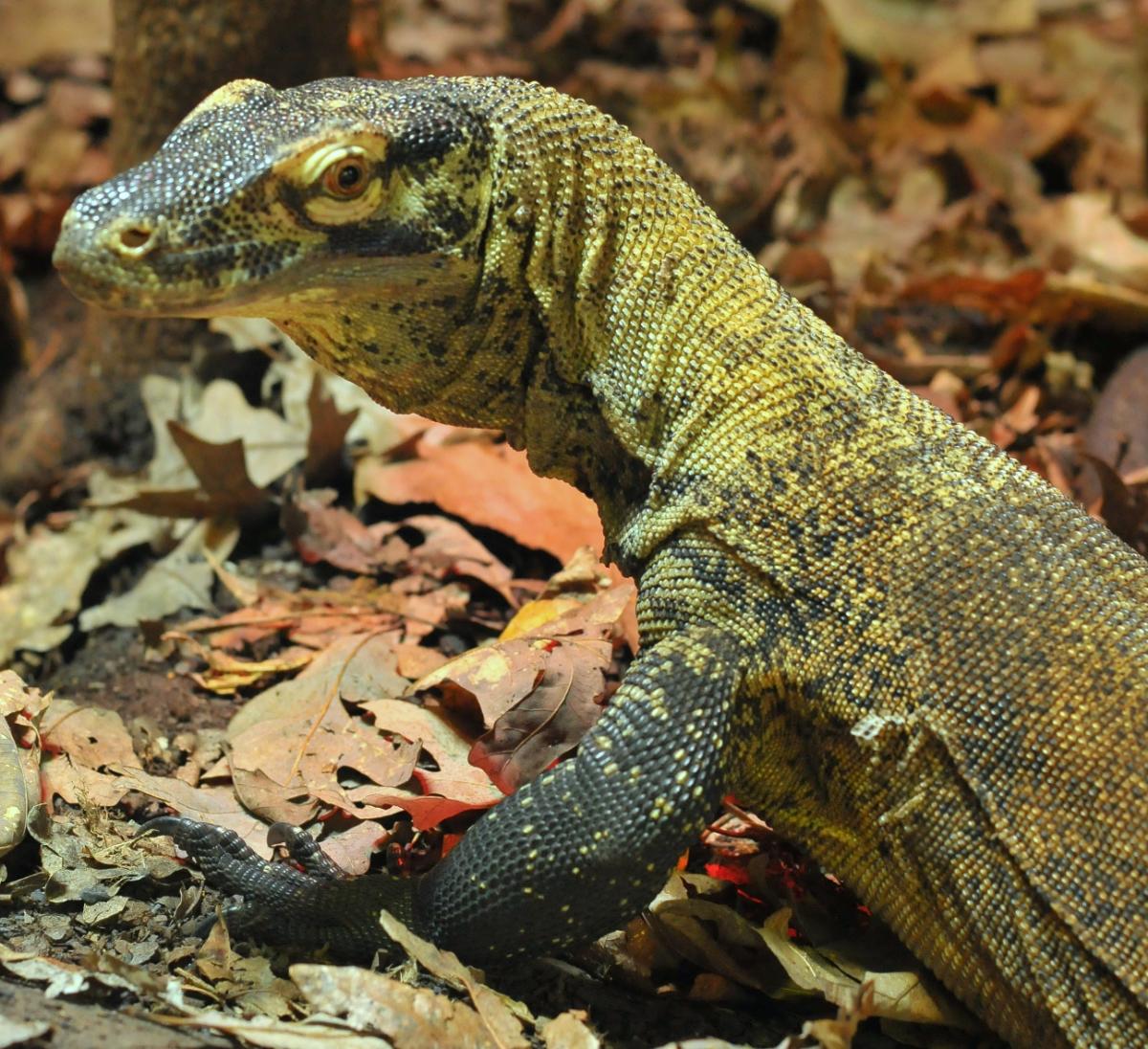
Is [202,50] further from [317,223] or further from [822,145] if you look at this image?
[822,145]

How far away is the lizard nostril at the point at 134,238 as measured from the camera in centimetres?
307

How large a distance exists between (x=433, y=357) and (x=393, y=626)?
162cm

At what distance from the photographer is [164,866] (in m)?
3.71

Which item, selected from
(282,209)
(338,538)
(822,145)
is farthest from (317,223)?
(822,145)

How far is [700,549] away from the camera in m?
3.57

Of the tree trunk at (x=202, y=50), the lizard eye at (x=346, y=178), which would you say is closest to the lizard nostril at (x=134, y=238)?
the lizard eye at (x=346, y=178)

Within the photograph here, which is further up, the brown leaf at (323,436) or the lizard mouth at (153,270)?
the lizard mouth at (153,270)

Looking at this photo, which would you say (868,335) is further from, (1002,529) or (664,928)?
(664,928)

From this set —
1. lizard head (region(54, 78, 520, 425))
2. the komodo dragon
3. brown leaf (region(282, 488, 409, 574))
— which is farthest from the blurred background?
lizard head (region(54, 78, 520, 425))

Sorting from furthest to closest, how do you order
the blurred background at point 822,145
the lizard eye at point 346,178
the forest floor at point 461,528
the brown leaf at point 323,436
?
the blurred background at point 822,145 < the brown leaf at point 323,436 < the forest floor at point 461,528 < the lizard eye at point 346,178

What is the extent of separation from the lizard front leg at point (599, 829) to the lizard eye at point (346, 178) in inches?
55.9

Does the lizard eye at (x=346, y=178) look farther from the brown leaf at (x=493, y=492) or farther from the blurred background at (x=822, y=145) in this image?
the blurred background at (x=822, y=145)

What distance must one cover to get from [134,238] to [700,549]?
1647 mm

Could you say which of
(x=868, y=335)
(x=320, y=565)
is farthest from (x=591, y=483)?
(x=868, y=335)
